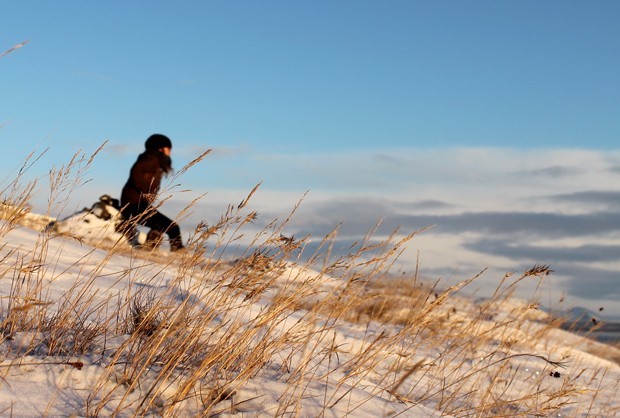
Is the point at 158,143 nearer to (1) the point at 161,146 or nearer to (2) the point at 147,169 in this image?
(1) the point at 161,146

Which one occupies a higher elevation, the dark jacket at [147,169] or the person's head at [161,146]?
the person's head at [161,146]

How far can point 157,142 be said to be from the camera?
11375 mm

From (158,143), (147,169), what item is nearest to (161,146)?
(158,143)

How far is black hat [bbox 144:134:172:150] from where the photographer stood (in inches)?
448

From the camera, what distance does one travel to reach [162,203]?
117 inches

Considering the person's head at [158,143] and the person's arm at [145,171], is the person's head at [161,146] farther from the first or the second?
the person's arm at [145,171]

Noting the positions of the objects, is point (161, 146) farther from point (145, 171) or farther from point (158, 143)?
point (145, 171)

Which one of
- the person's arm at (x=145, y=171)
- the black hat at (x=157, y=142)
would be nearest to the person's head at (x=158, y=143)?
the black hat at (x=157, y=142)

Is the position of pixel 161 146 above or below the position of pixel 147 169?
above

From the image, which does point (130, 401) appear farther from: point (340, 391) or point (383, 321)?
point (383, 321)

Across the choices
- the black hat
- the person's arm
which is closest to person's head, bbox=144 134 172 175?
the black hat

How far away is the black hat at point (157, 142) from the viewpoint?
1138cm

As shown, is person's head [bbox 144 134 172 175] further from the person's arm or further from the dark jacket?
the person's arm

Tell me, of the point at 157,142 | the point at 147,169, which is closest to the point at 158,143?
the point at 157,142
